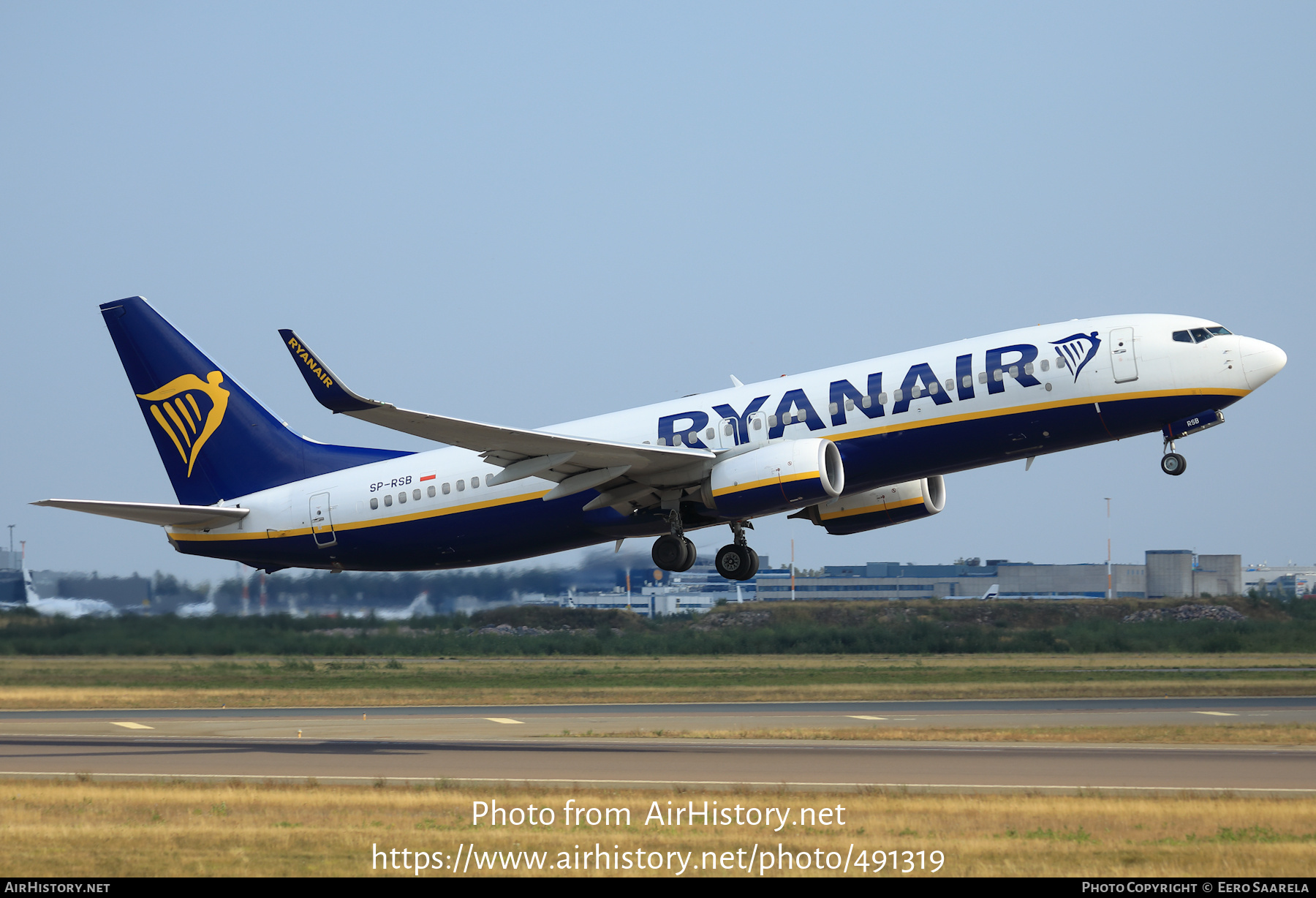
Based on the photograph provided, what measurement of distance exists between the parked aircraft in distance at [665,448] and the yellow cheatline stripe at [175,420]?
0.15 ft

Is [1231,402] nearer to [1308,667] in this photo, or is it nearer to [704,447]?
[704,447]

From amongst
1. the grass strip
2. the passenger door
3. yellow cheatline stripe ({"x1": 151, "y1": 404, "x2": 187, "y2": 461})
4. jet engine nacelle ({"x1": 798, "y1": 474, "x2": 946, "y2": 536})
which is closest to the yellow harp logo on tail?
yellow cheatline stripe ({"x1": 151, "y1": 404, "x2": 187, "y2": 461})

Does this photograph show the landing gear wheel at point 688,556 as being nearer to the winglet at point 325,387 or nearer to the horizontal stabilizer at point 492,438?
the horizontal stabilizer at point 492,438

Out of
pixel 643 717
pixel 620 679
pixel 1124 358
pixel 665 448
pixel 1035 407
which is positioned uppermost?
pixel 1124 358

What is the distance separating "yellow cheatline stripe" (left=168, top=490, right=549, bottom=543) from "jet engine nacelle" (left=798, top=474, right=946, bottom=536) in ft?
25.3

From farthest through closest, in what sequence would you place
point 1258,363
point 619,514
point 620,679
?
point 620,679
point 619,514
point 1258,363

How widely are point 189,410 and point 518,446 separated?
12.7 m

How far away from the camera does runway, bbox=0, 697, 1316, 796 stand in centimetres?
2066

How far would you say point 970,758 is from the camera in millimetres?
23016

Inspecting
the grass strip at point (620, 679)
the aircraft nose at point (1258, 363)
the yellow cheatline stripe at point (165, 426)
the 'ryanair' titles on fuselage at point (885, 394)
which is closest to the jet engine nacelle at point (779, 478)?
the 'ryanair' titles on fuselage at point (885, 394)

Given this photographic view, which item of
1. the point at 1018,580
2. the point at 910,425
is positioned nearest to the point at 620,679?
the point at 910,425

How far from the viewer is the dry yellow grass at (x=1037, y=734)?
25.8 metres

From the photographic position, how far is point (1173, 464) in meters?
28.4

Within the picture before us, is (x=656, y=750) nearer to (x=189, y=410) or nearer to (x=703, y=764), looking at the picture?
(x=703, y=764)
